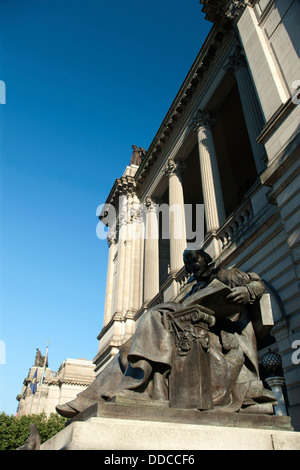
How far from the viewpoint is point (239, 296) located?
12.3ft

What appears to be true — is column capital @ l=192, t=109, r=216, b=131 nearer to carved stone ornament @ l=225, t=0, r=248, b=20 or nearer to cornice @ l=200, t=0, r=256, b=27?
Result: cornice @ l=200, t=0, r=256, b=27

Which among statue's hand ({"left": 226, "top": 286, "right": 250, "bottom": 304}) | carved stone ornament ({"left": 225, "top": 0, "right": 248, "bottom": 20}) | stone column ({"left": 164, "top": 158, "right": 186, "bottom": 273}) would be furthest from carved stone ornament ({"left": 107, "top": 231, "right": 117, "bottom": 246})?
statue's hand ({"left": 226, "top": 286, "right": 250, "bottom": 304})

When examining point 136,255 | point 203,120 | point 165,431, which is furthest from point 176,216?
point 165,431

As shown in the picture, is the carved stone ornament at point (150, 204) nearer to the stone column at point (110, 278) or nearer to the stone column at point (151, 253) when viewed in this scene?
the stone column at point (151, 253)

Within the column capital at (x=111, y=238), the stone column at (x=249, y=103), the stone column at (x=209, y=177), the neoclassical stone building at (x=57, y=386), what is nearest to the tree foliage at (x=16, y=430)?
the column capital at (x=111, y=238)

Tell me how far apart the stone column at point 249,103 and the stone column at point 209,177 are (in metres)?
2.70

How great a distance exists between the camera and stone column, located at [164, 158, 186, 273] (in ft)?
54.1

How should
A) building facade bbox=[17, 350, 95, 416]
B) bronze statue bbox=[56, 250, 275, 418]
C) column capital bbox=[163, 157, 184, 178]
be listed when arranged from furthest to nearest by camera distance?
building facade bbox=[17, 350, 95, 416] < column capital bbox=[163, 157, 184, 178] < bronze statue bbox=[56, 250, 275, 418]

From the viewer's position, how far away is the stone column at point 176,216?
650 inches

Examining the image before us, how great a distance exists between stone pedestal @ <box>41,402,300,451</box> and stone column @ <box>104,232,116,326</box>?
20.6m

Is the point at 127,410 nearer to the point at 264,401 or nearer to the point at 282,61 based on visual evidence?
the point at 264,401

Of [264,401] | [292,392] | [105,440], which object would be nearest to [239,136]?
[292,392]

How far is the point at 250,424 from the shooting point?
3.13 metres

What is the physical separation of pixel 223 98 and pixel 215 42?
94.0 inches
